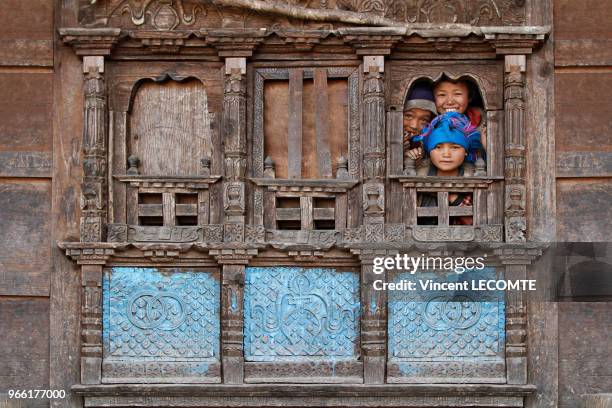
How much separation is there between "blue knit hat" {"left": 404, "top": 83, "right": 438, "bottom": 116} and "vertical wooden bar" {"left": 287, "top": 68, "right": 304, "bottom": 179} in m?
0.76

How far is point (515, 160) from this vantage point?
384 inches

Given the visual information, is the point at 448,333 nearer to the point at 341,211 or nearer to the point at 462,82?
the point at 341,211

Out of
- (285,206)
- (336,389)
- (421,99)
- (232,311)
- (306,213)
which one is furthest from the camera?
(421,99)

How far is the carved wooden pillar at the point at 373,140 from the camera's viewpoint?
32.0 ft

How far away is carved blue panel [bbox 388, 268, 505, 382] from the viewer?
972cm

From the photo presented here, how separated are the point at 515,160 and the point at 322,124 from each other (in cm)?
136

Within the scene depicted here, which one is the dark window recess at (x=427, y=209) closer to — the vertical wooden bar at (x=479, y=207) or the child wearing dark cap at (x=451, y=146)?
the child wearing dark cap at (x=451, y=146)

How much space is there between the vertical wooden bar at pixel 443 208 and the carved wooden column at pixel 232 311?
130 centimetres

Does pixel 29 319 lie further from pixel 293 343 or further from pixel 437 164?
pixel 437 164

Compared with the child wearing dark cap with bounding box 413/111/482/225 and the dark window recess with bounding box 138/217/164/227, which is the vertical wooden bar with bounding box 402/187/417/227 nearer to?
the child wearing dark cap with bounding box 413/111/482/225

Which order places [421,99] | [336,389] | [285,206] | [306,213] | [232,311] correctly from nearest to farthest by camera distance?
[336,389] → [232,311] → [306,213] → [285,206] → [421,99]

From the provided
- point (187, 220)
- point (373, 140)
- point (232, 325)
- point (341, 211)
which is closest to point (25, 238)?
point (187, 220)

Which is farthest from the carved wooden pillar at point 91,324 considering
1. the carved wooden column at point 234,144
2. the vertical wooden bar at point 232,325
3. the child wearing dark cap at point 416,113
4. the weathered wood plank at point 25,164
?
the child wearing dark cap at point 416,113

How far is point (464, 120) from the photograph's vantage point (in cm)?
994
